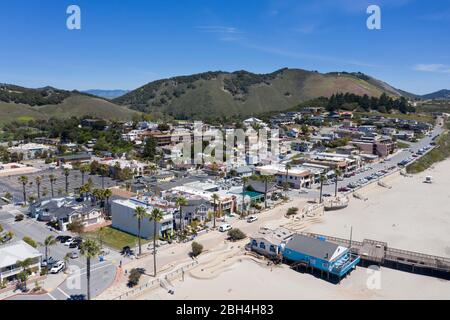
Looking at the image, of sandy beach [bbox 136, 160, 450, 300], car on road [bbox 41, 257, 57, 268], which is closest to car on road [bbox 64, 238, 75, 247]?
car on road [bbox 41, 257, 57, 268]

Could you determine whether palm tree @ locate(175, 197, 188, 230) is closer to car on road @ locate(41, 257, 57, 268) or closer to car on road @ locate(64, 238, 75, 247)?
car on road @ locate(64, 238, 75, 247)

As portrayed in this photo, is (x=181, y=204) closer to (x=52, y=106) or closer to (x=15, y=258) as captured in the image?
(x=15, y=258)

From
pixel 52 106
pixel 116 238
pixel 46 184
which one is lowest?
pixel 116 238

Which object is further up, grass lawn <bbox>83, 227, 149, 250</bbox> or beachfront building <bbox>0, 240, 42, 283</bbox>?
beachfront building <bbox>0, 240, 42, 283</bbox>

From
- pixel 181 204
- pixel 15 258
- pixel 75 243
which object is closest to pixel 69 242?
pixel 75 243

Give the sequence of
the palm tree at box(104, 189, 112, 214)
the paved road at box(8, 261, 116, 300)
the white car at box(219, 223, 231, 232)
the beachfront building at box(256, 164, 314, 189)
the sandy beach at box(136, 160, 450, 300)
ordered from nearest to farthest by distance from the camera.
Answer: the paved road at box(8, 261, 116, 300) < the sandy beach at box(136, 160, 450, 300) < the white car at box(219, 223, 231, 232) < the palm tree at box(104, 189, 112, 214) < the beachfront building at box(256, 164, 314, 189)
